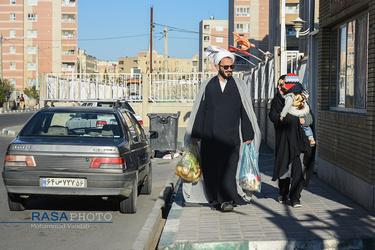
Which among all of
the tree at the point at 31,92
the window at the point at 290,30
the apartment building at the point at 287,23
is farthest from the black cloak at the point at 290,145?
the tree at the point at 31,92

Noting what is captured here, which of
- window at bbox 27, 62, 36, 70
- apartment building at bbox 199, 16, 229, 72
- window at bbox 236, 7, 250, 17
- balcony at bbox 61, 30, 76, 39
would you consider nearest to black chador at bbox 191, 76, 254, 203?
window at bbox 27, 62, 36, 70

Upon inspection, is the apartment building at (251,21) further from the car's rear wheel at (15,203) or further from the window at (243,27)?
the car's rear wheel at (15,203)

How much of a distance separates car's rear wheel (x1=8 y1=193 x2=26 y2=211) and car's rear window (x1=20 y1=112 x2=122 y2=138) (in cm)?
87

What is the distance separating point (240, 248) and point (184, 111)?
23793mm

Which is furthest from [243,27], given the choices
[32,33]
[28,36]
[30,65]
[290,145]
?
[290,145]

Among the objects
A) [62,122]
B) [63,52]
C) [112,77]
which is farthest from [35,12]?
[62,122]

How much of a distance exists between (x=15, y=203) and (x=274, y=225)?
358 cm

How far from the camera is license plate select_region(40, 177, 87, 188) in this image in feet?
24.4

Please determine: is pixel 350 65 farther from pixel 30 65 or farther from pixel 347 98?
pixel 30 65

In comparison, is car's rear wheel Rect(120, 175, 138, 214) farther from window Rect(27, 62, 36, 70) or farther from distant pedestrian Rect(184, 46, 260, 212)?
window Rect(27, 62, 36, 70)

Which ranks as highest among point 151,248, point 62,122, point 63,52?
point 63,52

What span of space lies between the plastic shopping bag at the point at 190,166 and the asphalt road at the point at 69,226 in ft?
2.79

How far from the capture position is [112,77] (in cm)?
3103

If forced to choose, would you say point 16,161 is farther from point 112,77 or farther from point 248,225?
point 112,77
